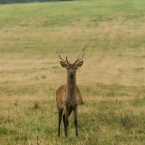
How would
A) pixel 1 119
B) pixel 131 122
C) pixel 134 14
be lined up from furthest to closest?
pixel 134 14, pixel 1 119, pixel 131 122

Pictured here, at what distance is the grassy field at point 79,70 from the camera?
10.6 metres

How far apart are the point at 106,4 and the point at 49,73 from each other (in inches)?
1896

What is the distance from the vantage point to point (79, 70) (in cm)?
3038

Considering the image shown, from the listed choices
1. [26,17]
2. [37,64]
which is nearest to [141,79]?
[37,64]

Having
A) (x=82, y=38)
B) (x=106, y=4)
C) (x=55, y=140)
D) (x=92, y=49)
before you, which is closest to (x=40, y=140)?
(x=55, y=140)

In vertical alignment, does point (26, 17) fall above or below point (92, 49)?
above

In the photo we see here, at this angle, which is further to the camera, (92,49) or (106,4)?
(106,4)

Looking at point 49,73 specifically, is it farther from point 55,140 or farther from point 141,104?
point 55,140

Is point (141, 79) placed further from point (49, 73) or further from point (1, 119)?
point (1, 119)

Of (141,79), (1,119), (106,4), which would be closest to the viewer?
(1,119)

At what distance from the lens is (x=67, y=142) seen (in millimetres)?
9422

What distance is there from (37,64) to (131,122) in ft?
83.9

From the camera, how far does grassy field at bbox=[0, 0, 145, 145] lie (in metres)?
10.6

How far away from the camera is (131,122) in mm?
11266
